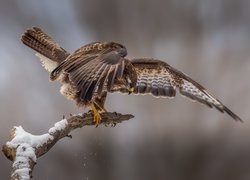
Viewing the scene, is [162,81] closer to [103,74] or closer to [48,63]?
[48,63]

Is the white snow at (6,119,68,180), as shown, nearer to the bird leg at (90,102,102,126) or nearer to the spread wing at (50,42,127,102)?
the spread wing at (50,42,127,102)

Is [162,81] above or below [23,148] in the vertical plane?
above

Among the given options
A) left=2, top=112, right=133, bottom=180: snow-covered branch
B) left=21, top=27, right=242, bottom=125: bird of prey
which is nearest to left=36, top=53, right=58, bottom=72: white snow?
left=21, top=27, right=242, bottom=125: bird of prey

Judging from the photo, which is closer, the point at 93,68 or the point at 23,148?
the point at 23,148

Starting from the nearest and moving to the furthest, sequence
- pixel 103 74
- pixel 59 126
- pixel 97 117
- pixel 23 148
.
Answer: pixel 23 148
pixel 103 74
pixel 59 126
pixel 97 117

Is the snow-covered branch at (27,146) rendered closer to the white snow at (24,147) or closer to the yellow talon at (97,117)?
the white snow at (24,147)

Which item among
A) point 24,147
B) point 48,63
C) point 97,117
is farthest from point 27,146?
point 48,63

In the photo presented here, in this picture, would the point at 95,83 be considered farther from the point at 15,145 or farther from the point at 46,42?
the point at 46,42

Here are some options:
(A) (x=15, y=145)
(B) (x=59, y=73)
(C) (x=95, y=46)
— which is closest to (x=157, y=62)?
(C) (x=95, y=46)

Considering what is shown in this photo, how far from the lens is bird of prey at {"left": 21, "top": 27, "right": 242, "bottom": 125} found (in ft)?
15.8

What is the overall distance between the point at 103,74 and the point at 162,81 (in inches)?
87.6

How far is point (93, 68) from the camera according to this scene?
488 cm

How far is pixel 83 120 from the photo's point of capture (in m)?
5.55

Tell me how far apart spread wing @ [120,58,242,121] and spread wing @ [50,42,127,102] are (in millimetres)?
1108
